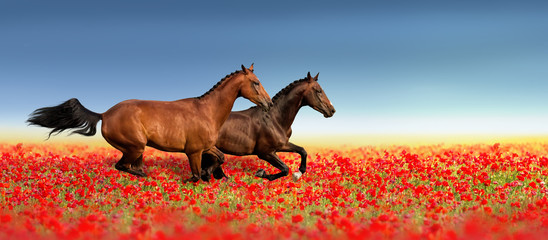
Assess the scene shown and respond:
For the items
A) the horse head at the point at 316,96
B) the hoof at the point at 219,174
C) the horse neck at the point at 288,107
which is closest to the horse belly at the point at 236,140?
the hoof at the point at 219,174

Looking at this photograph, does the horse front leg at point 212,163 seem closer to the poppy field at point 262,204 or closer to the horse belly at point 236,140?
the poppy field at point 262,204

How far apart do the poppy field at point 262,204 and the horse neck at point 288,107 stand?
137 centimetres

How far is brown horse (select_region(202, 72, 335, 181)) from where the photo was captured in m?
10.7

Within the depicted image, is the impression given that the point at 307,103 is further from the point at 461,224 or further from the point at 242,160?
the point at 461,224

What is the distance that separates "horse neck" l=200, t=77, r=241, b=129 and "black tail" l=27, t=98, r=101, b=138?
221 cm

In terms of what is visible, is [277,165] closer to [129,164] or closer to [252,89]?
[252,89]

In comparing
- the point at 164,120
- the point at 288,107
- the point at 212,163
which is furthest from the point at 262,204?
the point at 288,107

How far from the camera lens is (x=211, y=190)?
855 centimetres

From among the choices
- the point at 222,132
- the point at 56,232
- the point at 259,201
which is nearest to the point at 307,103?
the point at 222,132

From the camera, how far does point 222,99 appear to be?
9.74 m

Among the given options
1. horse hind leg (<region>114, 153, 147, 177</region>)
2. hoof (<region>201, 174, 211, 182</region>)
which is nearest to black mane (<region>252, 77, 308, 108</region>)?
hoof (<region>201, 174, 211, 182</region>)

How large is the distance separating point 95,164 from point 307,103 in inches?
210

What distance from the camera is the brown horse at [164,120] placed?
9008mm

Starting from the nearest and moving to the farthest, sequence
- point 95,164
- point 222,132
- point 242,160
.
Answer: point 222,132
point 95,164
point 242,160
